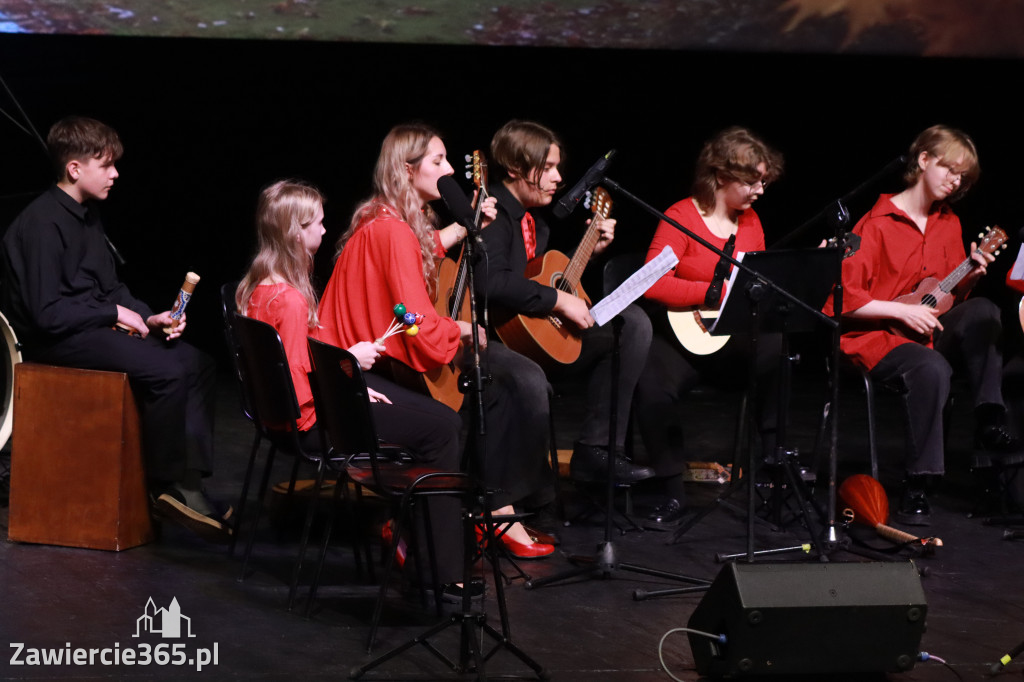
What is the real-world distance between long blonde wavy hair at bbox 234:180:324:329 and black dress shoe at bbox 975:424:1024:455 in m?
2.80

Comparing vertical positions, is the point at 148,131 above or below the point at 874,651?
above

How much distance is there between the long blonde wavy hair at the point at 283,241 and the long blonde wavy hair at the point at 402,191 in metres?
0.16

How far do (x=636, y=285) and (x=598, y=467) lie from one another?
1.28m

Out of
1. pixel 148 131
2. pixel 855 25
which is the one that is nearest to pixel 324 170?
pixel 148 131

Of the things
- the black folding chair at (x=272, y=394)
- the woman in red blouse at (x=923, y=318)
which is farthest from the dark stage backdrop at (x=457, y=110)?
the black folding chair at (x=272, y=394)

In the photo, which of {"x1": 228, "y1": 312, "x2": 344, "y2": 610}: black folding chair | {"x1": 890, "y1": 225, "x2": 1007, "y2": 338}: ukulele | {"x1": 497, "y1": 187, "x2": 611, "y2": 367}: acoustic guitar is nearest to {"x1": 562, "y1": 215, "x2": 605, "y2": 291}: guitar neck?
{"x1": 497, "y1": 187, "x2": 611, "y2": 367}: acoustic guitar

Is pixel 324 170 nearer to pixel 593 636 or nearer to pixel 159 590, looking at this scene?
pixel 159 590

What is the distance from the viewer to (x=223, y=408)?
23.0ft

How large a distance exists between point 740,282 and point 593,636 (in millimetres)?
1261

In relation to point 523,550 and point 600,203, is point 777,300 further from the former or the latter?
point 523,550

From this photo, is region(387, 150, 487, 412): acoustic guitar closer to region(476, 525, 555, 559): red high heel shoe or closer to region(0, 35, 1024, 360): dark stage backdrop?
region(476, 525, 555, 559): red high heel shoe

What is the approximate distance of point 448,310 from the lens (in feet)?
14.0

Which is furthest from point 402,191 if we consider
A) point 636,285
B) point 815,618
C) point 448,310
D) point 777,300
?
point 815,618

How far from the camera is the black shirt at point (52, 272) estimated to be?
4270mm
